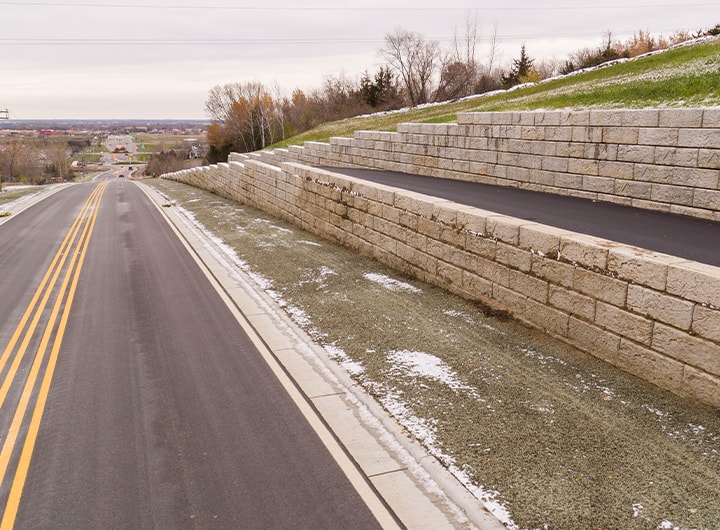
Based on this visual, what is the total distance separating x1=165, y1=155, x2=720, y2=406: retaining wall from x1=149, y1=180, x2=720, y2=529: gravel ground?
287 mm

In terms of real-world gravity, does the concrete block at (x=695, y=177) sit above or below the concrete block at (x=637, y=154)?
below

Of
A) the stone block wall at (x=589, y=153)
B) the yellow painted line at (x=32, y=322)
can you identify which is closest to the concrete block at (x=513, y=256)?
the stone block wall at (x=589, y=153)

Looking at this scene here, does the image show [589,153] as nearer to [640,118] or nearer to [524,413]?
[640,118]

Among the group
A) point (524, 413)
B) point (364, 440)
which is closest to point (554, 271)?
point (524, 413)

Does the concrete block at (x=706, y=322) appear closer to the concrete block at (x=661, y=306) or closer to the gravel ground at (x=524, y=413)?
the concrete block at (x=661, y=306)

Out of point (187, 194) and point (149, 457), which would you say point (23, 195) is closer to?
point (187, 194)

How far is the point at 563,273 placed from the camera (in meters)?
7.70

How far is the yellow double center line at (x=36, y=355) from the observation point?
526 centimetres

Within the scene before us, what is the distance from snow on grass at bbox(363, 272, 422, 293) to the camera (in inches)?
419

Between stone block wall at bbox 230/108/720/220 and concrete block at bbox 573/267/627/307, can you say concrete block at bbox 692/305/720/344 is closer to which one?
concrete block at bbox 573/267/627/307

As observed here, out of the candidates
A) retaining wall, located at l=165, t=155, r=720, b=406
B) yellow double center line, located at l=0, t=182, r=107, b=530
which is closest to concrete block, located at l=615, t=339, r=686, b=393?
retaining wall, located at l=165, t=155, r=720, b=406

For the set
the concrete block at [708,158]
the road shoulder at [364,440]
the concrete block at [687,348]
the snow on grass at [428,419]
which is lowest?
the road shoulder at [364,440]

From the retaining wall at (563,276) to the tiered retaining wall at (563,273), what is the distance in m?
0.01

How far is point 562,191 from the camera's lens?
43.9ft
